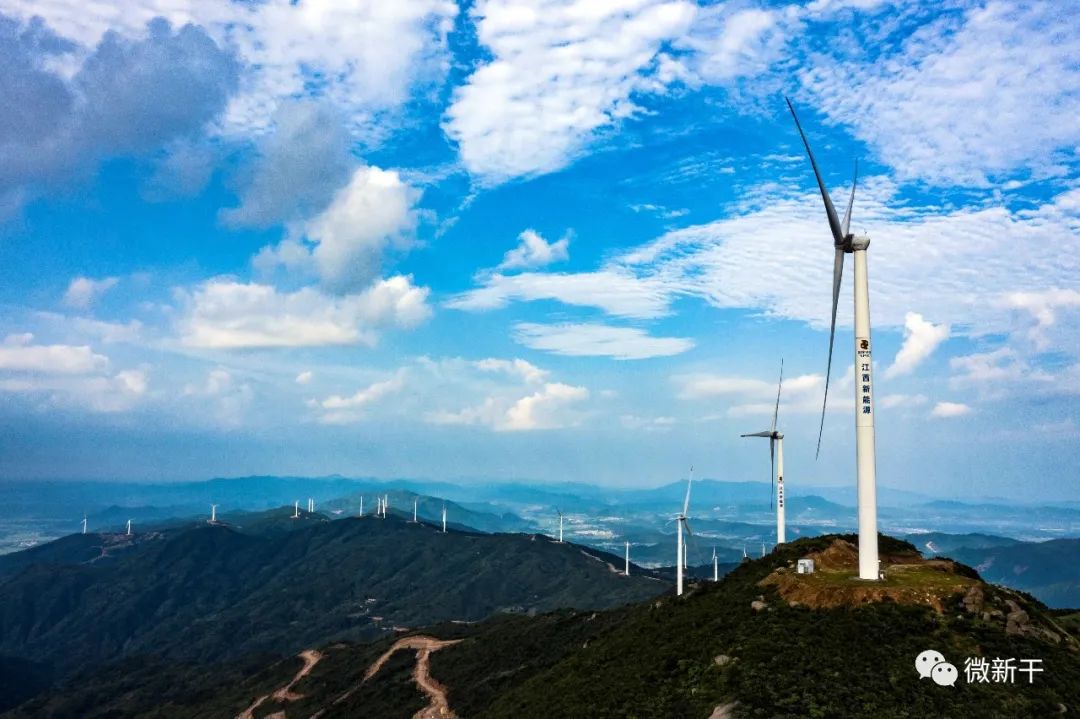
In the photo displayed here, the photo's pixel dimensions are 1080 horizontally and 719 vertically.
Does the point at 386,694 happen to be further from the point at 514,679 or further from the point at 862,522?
the point at 862,522

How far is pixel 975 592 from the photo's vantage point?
59.7 meters

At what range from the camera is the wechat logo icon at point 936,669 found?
51156mm

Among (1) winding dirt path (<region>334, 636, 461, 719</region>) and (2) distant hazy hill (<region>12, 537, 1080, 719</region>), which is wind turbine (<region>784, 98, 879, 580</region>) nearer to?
(2) distant hazy hill (<region>12, 537, 1080, 719</region>)

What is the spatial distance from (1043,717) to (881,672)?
9978mm

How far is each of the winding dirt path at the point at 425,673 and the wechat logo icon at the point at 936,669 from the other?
73.2 m

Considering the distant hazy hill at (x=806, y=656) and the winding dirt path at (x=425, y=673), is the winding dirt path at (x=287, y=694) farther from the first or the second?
the distant hazy hill at (x=806, y=656)

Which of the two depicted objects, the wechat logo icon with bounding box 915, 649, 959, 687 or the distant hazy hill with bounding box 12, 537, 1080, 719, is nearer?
the distant hazy hill with bounding box 12, 537, 1080, 719

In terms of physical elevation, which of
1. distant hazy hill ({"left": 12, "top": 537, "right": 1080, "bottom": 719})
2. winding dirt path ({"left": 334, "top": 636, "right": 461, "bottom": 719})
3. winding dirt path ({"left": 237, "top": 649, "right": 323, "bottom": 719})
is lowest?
winding dirt path ({"left": 237, "top": 649, "right": 323, "bottom": 719})

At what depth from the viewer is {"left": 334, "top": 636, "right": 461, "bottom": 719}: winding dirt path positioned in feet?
368

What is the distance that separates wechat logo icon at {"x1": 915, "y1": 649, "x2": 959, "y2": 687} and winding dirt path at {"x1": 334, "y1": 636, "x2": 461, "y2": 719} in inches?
2882

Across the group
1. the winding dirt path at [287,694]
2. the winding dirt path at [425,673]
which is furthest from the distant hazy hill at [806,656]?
→ the winding dirt path at [287,694]

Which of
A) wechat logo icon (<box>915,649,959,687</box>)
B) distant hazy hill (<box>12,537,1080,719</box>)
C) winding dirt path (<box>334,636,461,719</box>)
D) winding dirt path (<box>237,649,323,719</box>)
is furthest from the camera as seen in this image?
winding dirt path (<box>237,649,323,719</box>)

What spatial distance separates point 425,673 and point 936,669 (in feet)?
354

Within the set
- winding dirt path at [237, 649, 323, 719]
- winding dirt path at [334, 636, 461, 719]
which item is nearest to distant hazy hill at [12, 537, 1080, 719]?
winding dirt path at [334, 636, 461, 719]
